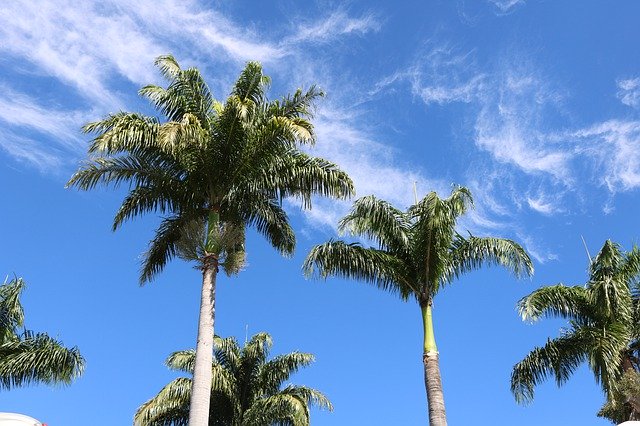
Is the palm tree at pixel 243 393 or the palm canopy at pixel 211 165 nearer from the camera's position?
the palm canopy at pixel 211 165

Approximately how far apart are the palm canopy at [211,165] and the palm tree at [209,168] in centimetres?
2

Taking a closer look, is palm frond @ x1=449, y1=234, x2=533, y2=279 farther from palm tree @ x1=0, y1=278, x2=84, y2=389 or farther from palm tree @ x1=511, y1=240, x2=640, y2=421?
palm tree @ x1=0, y1=278, x2=84, y2=389

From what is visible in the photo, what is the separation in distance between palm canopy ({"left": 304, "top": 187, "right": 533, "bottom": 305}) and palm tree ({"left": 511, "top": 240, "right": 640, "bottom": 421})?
2.21 metres

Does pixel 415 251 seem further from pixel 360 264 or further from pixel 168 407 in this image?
pixel 168 407

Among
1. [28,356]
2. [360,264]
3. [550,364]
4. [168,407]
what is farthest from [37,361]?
[550,364]

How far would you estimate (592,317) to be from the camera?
784 inches

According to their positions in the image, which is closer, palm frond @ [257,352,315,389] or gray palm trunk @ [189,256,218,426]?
gray palm trunk @ [189,256,218,426]

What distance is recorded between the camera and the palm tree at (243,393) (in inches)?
891

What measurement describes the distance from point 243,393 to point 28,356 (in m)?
7.64

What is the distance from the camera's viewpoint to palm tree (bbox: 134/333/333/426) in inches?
891

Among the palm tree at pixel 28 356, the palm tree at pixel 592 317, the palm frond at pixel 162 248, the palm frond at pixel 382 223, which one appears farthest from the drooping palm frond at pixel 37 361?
the palm tree at pixel 592 317

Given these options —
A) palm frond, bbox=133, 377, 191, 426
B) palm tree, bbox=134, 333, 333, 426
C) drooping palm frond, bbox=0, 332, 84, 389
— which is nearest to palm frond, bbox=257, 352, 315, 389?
palm tree, bbox=134, 333, 333, 426

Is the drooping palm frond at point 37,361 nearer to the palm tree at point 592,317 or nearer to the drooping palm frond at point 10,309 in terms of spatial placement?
the drooping palm frond at point 10,309

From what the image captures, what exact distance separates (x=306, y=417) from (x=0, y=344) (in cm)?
950
